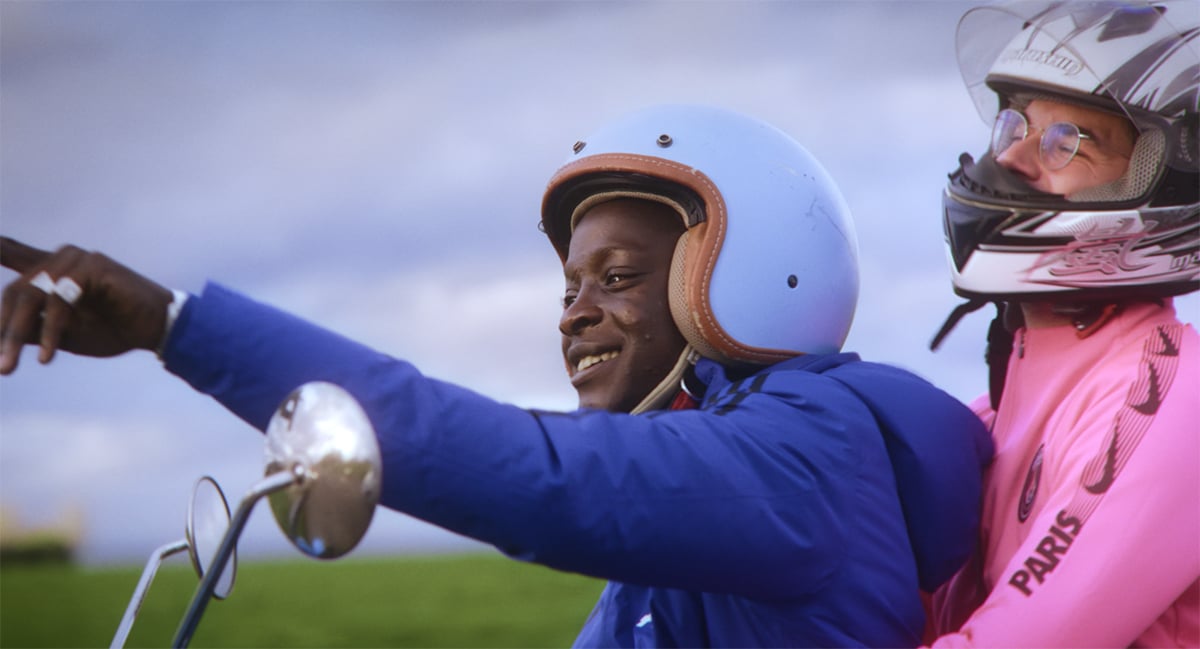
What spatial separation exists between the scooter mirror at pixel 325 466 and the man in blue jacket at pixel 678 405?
1.49 feet

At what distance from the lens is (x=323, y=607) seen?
14.5 m

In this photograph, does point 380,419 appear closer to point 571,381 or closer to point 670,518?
point 670,518

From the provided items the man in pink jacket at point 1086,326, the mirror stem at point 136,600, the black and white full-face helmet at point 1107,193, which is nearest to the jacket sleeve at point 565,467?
the mirror stem at point 136,600

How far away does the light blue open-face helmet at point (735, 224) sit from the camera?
3.87 metres

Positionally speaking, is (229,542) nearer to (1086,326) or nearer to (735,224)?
(735,224)

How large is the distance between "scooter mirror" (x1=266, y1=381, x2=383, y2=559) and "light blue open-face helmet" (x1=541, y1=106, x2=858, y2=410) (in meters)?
1.94

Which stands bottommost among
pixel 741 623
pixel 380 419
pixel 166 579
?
pixel 166 579

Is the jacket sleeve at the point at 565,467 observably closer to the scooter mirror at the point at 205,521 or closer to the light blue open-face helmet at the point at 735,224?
the scooter mirror at the point at 205,521

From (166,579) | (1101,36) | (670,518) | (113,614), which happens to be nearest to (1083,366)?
(1101,36)

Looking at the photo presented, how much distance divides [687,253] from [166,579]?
564 inches

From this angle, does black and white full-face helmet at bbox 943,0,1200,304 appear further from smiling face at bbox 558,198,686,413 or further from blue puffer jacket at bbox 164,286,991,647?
smiling face at bbox 558,198,686,413

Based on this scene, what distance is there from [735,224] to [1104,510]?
53.4 inches

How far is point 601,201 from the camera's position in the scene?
409cm

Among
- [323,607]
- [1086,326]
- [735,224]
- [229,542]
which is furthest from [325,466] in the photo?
[323,607]
